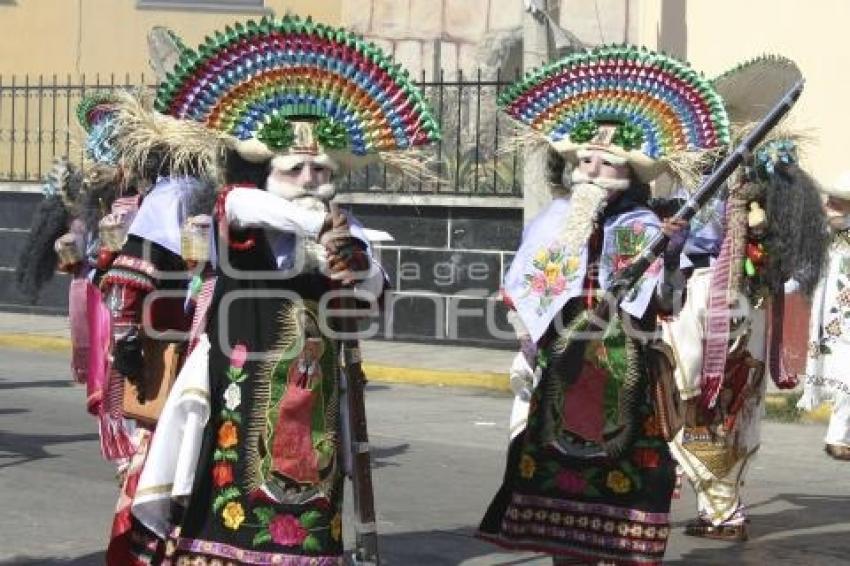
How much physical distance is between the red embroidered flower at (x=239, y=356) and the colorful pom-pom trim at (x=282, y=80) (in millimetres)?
743

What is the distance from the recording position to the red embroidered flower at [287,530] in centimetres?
686

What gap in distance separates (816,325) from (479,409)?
3.42 meters

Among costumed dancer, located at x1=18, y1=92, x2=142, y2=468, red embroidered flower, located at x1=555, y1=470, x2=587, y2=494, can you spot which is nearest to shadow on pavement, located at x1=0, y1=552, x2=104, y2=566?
costumed dancer, located at x1=18, y1=92, x2=142, y2=468

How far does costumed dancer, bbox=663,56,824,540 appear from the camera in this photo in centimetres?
934

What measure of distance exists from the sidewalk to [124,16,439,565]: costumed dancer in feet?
25.8

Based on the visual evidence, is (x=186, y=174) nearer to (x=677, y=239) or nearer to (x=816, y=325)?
(x=677, y=239)

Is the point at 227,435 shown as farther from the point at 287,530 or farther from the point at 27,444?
the point at 27,444

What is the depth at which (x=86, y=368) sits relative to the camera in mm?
10297

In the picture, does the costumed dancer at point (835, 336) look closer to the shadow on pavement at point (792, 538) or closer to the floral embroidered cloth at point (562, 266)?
the shadow on pavement at point (792, 538)

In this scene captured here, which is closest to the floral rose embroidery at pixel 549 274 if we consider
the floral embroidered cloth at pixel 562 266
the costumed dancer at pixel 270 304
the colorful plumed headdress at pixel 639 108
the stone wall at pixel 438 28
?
the floral embroidered cloth at pixel 562 266

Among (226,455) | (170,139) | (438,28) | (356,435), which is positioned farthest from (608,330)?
(438,28)

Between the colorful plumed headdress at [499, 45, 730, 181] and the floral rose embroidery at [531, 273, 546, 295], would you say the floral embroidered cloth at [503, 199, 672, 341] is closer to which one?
the floral rose embroidery at [531, 273, 546, 295]

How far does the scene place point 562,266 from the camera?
7879 millimetres

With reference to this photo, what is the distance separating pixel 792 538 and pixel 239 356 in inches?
142
